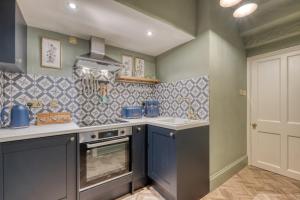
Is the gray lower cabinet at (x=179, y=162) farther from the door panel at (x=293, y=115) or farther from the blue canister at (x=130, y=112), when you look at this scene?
the door panel at (x=293, y=115)

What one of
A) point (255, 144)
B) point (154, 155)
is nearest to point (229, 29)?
point (255, 144)

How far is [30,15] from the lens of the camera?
62.6 inches

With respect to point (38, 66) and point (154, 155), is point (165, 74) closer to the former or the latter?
point (154, 155)

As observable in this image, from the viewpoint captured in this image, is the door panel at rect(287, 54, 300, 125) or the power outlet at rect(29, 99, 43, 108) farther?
the door panel at rect(287, 54, 300, 125)

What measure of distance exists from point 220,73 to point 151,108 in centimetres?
123

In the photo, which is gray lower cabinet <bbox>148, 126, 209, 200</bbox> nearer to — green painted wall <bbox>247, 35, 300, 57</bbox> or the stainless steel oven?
the stainless steel oven

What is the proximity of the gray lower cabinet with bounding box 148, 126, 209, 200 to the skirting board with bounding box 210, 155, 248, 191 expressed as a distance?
0.16m

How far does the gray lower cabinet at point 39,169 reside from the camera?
1188 millimetres

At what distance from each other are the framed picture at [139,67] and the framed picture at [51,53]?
3.98ft

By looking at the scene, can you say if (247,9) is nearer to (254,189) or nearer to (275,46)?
(275,46)

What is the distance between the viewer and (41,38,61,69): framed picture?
6.07 ft

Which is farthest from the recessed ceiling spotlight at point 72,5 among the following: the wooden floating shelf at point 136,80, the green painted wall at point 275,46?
the green painted wall at point 275,46

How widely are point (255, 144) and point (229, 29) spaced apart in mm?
2062

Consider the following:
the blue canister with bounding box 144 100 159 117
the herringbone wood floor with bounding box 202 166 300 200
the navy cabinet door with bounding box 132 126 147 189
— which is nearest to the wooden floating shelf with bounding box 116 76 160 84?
the blue canister with bounding box 144 100 159 117
